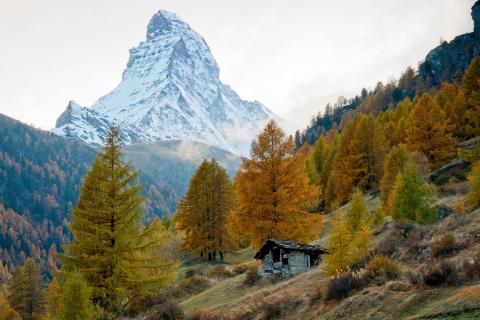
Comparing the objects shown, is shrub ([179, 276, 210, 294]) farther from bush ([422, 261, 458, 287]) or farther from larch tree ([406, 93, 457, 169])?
larch tree ([406, 93, 457, 169])

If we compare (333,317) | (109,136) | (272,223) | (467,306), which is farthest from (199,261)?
(467,306)

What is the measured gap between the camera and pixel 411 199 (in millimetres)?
27359

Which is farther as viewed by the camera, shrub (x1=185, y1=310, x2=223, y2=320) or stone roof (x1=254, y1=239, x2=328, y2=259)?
stone roof (x1=254, y1=239, x2=328, y2=259)

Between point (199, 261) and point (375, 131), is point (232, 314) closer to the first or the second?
point (199, 261)

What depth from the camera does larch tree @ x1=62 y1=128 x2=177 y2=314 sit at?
23.6 meters

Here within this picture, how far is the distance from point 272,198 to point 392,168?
55.8 ft

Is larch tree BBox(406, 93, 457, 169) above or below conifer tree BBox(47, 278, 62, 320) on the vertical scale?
above

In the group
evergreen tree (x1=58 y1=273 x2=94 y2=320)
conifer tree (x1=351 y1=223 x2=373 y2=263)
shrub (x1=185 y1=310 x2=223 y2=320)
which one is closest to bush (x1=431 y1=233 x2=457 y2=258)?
conifer tree (x1=351 y1=223 x2=373 y2=263)

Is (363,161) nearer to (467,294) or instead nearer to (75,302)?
(75,302)

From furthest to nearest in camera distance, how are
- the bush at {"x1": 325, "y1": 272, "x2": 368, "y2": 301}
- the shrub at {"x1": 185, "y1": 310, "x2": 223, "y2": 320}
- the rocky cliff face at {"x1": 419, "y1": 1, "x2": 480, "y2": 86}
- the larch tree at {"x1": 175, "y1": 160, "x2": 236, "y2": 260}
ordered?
1. the rocky cliff face at {"x1": 419, "y1": 1, "x2": 480, "y2": 86}
2. the larch tree at {"x1": 175, "y1": 160, "x2": 236, "y2": 260}
3. the shrub at {"x1": 185, "y1": 310, "x2": 223, "y2": 320}
4. the bush at {"x1": 325, "y1": 272, "x2": 368, "y2": 301}

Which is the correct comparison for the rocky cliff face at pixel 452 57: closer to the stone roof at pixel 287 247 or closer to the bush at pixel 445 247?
the stone roof at pixel 287 247

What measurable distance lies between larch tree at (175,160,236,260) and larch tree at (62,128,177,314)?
2341 centimetres

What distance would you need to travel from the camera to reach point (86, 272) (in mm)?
23500

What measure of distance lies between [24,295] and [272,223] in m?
47.0
